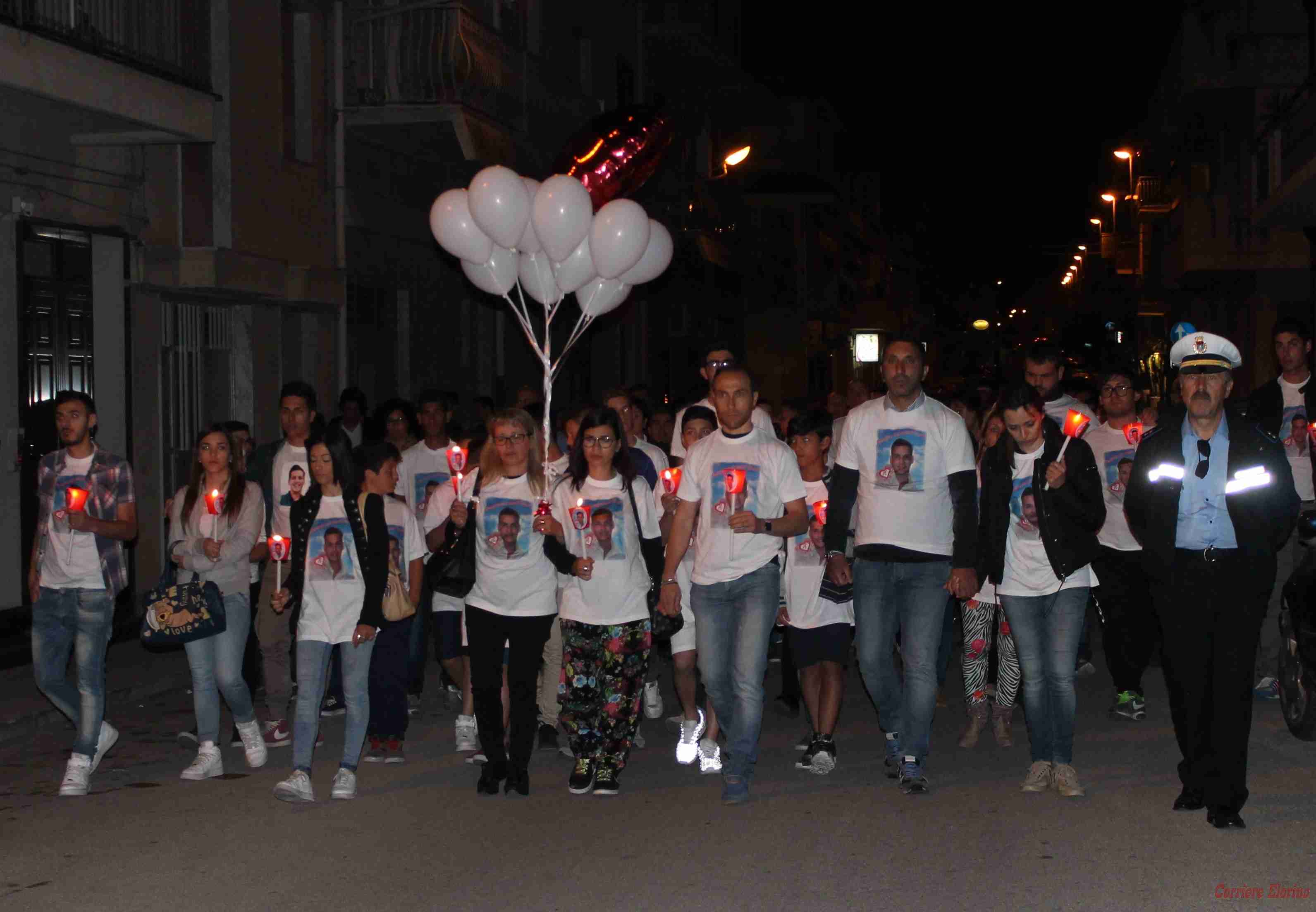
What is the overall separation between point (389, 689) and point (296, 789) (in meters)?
1.21

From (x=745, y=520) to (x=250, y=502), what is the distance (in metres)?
2.92

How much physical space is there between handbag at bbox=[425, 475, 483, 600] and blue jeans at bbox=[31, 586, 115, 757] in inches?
70.5

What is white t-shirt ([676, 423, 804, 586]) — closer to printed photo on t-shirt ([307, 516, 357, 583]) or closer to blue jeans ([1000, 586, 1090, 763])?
blue jeans ([1000, 586, 1090, 763])

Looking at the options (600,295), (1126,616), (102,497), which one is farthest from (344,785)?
(1126,616)

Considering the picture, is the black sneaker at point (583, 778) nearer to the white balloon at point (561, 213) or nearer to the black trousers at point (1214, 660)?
the black trousers at point (1214, 660)

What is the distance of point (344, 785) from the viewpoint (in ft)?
25.9

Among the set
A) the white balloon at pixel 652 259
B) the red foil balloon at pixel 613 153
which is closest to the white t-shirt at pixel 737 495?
the white balloon at pixel 652 259

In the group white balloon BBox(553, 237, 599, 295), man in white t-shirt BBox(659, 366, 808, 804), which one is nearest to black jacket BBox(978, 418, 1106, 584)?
man in white t-shirt BBox(659, 366, 808, 804)

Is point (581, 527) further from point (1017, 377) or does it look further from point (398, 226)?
point (398, 226)

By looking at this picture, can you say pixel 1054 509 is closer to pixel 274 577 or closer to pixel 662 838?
pixel 662 838

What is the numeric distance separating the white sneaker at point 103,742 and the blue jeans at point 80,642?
0.06 metres

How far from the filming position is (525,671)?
8078 mm

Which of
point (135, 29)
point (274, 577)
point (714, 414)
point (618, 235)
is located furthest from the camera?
point (135, 29)

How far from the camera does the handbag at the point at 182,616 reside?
8.27 meters
